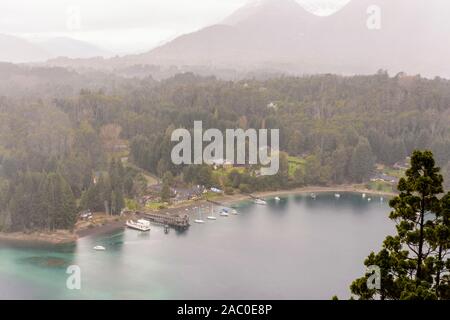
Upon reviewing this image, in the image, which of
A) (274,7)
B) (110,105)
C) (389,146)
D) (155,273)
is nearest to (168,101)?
(110,105)

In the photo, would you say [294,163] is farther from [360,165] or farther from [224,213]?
[224,213]

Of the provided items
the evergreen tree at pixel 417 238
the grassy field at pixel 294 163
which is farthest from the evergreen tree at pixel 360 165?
the evergreen tree at pixel 417 238

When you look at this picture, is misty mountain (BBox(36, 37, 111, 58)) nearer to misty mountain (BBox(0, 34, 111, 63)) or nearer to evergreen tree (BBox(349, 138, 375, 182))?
misty mountain (BBox(0, 34, 111, 63))

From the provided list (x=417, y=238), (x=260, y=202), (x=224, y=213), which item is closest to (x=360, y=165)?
(x=260, y=202)

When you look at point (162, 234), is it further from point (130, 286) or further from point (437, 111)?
point (437, 111)

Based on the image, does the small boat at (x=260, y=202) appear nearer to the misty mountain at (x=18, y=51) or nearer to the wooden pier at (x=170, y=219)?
the wooden pier at (x=170, y=219)

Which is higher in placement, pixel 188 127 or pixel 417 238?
pixel 188 127

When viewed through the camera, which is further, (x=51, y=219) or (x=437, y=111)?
(x=437, y=111)
